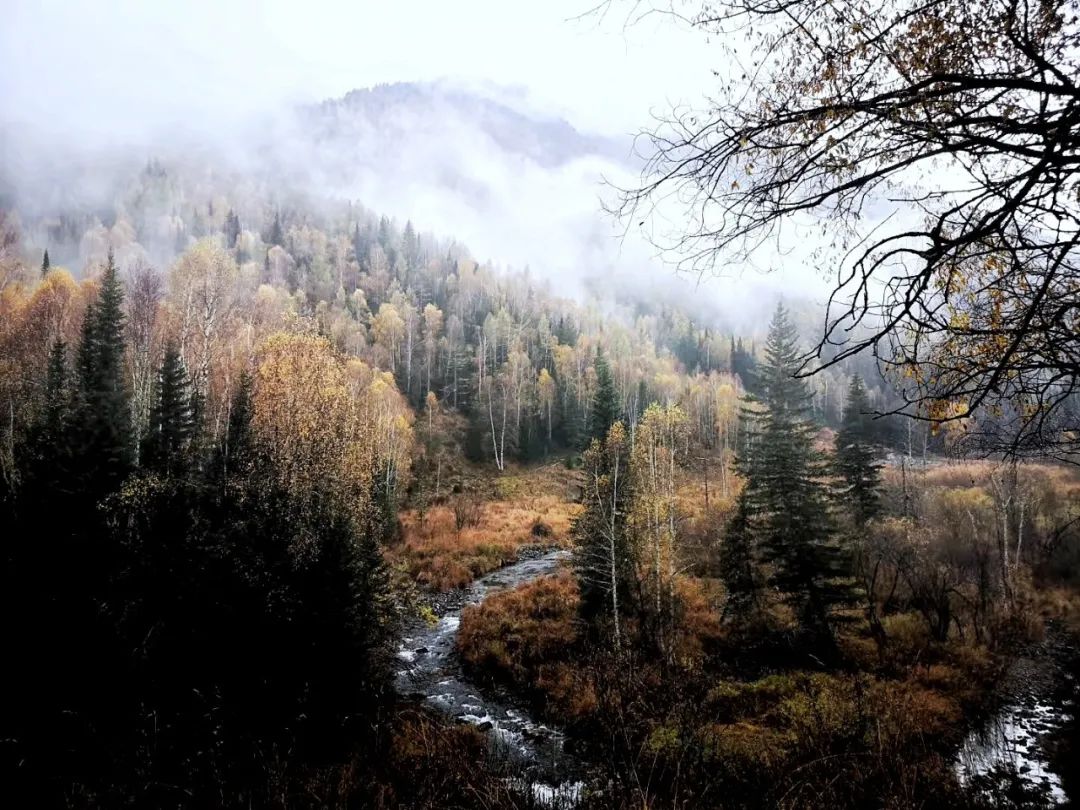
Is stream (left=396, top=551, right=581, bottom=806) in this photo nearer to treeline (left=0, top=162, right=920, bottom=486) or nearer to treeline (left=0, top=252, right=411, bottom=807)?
treeline (left=0, top=252, right=411, bottom=807)

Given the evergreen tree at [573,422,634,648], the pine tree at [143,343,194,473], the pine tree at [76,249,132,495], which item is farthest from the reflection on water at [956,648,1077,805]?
the pine tree at [143,343,194,473]

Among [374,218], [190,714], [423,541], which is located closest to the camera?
[190,714]

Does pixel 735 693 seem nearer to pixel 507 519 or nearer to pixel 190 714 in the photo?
pixel 190 714

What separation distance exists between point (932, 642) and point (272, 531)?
64.1ft

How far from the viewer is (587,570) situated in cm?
1766

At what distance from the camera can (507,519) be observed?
37.5 metres

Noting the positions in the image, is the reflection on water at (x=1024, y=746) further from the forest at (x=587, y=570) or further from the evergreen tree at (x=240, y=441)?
the evergreen tree at (x=240, y=441)

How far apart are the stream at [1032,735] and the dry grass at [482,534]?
13339mm

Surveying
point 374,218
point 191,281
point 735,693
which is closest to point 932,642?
point 735,693

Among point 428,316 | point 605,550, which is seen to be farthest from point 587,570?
point 428,316

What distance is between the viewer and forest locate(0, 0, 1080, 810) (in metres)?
2.71

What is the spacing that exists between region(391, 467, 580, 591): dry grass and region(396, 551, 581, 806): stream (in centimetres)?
432

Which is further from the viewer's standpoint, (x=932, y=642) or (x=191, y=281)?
(x=191, y=281)

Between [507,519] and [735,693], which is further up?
[735,693]
